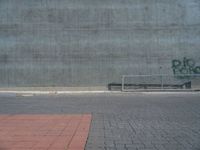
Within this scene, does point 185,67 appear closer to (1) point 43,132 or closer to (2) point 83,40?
(2) point 83,40

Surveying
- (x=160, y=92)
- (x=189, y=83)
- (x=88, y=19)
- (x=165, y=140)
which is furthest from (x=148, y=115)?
(x=88, y=19)

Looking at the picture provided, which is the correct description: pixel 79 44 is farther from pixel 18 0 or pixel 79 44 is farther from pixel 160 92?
pixel 160 92

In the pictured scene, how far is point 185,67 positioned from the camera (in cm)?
2923

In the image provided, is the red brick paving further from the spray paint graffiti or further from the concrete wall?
the spray paint graffiti

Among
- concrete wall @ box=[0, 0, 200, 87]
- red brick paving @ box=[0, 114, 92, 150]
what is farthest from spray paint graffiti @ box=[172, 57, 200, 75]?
red brick paving @ box=[0, 114, 92, 150]

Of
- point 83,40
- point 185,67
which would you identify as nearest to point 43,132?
point 83,40

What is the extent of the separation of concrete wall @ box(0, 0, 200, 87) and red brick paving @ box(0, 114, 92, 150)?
17076 millimetres

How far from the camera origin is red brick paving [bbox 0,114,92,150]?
7.38 meters

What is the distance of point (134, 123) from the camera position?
10.3 meters

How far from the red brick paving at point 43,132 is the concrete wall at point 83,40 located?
672 inches

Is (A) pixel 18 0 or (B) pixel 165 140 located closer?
(B) pixel 165 140

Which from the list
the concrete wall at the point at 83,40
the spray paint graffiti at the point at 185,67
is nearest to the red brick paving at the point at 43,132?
the concrete wall at the point at 83,40

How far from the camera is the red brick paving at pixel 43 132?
7.38 meters

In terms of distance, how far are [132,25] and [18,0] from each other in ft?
27.0
